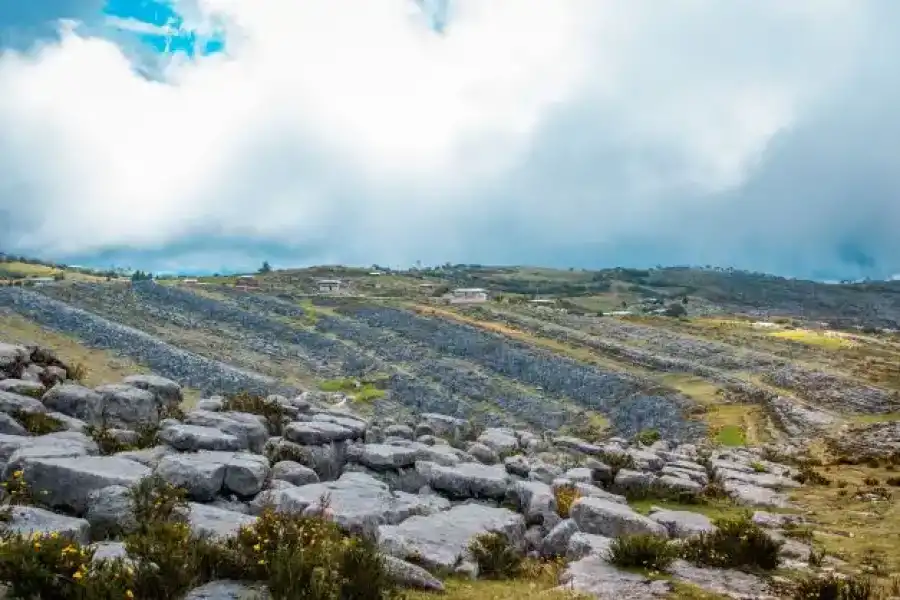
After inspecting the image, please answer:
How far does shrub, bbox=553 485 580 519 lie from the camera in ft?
55.4

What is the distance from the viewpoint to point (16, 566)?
7840mm

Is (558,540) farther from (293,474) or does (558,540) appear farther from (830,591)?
(293,474)

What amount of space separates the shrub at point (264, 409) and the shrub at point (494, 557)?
10.7 metres

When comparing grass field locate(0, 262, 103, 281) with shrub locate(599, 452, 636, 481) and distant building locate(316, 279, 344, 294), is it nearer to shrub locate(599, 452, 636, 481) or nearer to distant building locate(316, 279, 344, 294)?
distant building locate(316, 279, 344, 294)

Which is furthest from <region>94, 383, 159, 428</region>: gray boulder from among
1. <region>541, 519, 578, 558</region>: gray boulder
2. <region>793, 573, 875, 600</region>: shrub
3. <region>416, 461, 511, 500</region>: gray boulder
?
<region>793, 573, 875, 600</region>: shrub

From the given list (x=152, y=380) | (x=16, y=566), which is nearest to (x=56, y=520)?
(x=16, y=566)

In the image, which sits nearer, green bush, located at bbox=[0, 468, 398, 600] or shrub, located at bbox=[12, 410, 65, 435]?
green bush, located at bbox=[0, 468, 398, 600]

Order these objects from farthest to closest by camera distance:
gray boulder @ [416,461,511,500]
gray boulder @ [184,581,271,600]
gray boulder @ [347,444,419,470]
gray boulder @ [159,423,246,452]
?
gray boulder @ [347,444,419,470] → gray boulder @ [416,461,511,500] → gray boulder @ [159,423,246,452] → gray boulder @ [184,581,271,600]

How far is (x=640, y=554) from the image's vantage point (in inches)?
482

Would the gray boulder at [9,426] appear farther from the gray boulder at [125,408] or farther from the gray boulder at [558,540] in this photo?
the gray boulder at [558,540]

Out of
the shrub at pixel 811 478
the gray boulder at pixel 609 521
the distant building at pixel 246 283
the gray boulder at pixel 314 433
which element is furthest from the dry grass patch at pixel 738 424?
the distant building at pixel 246 283

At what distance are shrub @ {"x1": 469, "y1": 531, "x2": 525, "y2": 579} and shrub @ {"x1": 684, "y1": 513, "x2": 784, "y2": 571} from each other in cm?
306

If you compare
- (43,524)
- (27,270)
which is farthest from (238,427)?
(27,270)

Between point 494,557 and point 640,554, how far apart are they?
2.39m
